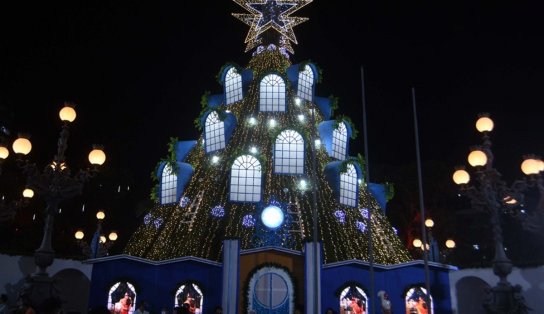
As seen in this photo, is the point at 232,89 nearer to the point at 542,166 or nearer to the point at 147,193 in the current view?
the point at 147,193

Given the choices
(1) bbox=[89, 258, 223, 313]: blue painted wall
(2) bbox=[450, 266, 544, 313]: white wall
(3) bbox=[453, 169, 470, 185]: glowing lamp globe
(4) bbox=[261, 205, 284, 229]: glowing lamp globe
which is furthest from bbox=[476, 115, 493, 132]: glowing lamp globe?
(1) bbox=[89, 258, 223, 313]: blue painted wall

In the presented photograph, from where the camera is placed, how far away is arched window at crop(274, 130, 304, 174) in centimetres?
2970

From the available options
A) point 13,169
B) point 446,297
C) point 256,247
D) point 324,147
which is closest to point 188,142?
point 324,147

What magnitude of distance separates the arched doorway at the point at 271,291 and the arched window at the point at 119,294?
5.43 meters

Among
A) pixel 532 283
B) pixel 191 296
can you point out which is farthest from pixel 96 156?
pixel 532 283

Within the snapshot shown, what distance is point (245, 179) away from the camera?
28312 mm

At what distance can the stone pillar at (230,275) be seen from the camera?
22.2 metres

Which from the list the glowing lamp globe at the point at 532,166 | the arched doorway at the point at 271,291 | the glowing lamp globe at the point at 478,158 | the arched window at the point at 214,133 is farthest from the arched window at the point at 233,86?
the glowing lamp globe at the point at 532,166

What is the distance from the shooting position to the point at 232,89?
34.9m

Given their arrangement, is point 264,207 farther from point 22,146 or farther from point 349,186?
point 22,146

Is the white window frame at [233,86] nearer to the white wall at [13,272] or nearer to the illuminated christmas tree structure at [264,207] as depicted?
the illuminated christmas tree structure at [264,207]

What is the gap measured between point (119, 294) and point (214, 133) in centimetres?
1249

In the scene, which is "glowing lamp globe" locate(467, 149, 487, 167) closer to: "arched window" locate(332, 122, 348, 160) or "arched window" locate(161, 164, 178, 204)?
"arched window" locate(332, 122, 348, 160)

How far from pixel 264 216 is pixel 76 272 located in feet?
31.9
